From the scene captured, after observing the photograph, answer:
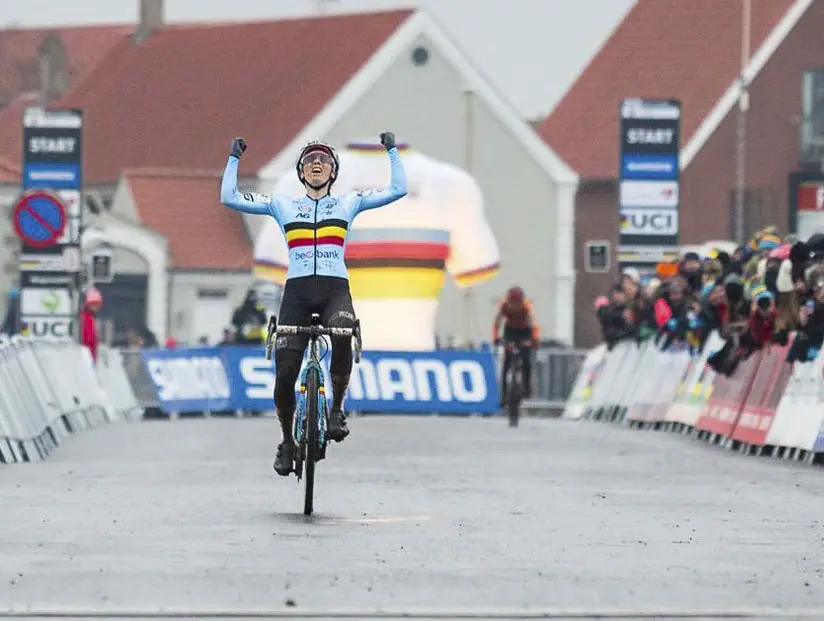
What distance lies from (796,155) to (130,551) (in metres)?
60.1

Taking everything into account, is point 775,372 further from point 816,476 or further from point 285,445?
point 285,445

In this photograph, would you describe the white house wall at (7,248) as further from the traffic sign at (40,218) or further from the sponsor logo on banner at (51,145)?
the traffic sign at (40,218)

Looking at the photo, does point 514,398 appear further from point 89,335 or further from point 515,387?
point 89,335

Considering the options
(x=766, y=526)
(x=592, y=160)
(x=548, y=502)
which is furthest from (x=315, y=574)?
(x=592, y=160)

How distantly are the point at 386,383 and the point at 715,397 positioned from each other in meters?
11.5

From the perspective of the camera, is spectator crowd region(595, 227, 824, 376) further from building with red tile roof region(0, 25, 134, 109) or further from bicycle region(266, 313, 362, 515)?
building with red tile roof region(0, 25, 134, 109)

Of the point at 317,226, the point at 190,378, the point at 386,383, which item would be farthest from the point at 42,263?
the point at 317,226

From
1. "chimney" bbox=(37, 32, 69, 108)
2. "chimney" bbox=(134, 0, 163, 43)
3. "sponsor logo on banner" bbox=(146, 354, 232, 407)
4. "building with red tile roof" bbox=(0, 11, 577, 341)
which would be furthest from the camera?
"chimney" bbox=(37, 32, 69, 108)

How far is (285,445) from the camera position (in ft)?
53.0

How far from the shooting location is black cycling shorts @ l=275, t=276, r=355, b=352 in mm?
16109

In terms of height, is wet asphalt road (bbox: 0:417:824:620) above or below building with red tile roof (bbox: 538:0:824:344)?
below

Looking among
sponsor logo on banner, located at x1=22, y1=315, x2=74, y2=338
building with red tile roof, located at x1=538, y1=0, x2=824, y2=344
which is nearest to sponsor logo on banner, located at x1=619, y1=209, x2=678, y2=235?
sponsor logo on banner, located at x1=22, y1=315, x2=74, y2=338

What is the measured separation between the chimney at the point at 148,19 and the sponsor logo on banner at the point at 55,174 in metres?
46.7

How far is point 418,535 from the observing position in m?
14.3
